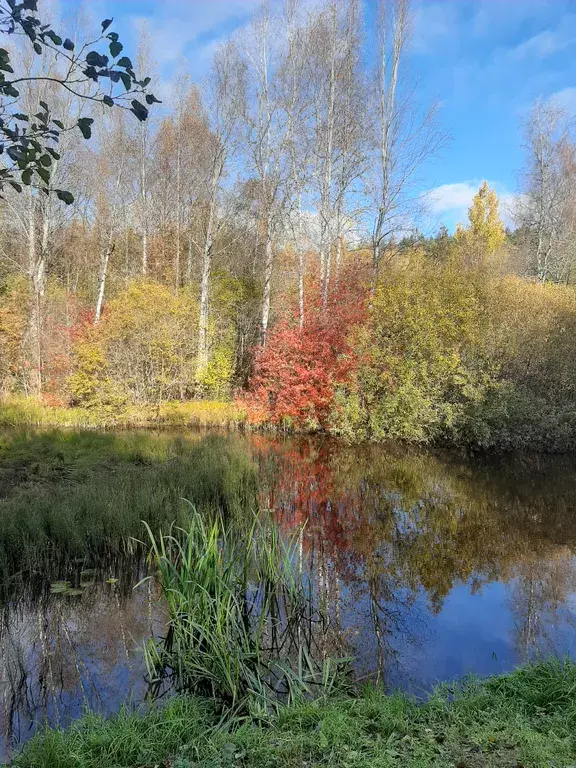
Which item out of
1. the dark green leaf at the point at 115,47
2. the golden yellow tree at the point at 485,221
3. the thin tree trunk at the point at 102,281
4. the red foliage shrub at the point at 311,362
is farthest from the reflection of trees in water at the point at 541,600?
the golden yellow tree at the point at 485,221

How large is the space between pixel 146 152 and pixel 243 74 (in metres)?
5.39

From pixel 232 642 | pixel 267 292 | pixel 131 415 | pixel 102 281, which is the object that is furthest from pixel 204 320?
pixel 232 642

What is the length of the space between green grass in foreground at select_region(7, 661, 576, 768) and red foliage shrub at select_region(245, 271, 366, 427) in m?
10.5

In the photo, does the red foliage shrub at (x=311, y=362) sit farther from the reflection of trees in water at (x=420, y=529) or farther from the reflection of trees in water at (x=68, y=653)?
the reflection of trees in water at (x=68, y=653)

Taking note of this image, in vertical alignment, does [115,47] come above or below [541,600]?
above

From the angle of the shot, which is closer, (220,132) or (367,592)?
(367,592)

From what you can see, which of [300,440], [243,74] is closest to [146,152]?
[243,74]

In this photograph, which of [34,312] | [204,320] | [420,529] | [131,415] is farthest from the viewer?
[204,320]

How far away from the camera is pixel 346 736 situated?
2.63 meters

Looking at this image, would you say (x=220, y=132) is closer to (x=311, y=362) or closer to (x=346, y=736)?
(x=311, y=362)

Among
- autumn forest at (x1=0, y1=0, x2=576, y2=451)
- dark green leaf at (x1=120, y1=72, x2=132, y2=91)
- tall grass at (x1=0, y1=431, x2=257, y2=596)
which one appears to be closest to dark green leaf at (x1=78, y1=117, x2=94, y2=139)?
dark green leaf at (x1=120, y1=72, x2=132, y2=91)

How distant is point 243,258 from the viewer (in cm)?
2217

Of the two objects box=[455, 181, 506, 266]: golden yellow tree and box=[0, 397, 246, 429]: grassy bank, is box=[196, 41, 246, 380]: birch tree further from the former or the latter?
box=[455, 181, 506, 266]: golden yellow tree

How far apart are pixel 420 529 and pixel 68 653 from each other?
473 cm
